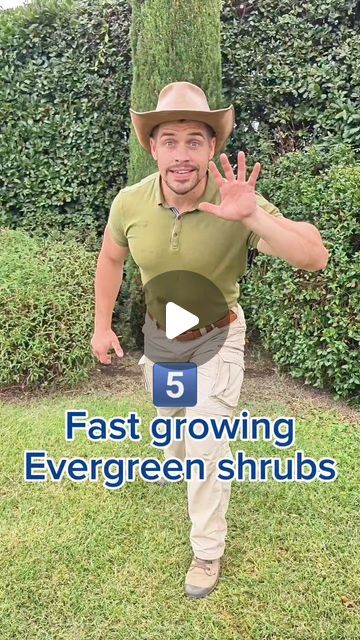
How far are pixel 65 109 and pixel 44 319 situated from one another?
2.14 meters

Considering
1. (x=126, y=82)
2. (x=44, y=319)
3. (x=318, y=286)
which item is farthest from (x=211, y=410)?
(x=126, y=82)

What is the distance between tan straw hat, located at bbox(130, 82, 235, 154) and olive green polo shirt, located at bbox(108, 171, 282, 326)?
0.21 metres

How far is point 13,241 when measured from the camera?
16.7 ft

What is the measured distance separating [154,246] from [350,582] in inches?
65.3

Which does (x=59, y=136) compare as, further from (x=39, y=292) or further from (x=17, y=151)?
(x=39, y=292)

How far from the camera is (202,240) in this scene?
2322mm

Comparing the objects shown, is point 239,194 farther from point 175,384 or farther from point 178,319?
point 175,384

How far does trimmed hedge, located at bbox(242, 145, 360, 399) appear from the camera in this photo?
13.2ft

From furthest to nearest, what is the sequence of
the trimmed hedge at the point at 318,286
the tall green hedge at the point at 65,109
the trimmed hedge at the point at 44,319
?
the tall green hedge at the point at 65,109 < the trimmed hedge at the point at 44,319 < the trimmed hedge at the point at 318,286

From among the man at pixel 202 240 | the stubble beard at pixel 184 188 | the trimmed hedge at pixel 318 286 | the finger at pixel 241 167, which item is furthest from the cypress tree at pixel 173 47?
the finger at pixel 241 167
